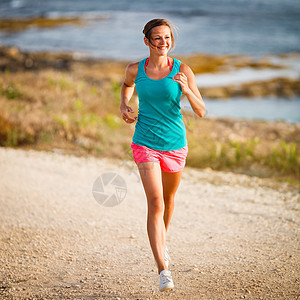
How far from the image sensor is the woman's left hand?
3.07m

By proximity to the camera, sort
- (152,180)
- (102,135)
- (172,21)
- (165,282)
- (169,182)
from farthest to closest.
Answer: (172,21) < (102,135) < (169,182) < (152,180) < (165,282)

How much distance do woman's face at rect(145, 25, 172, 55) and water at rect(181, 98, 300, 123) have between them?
1087cm

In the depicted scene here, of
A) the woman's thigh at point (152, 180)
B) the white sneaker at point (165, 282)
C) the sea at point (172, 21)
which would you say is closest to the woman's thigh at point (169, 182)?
the woman's thigh at point (152, 180)

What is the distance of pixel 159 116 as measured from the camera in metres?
3.21

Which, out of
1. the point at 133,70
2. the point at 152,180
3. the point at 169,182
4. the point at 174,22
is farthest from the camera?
the point at 174,22

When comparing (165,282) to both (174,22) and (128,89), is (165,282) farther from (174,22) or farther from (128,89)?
(174,22)

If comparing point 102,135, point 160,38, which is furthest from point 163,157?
point 102,135

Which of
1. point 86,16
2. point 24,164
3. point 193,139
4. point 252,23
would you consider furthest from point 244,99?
point 86,16

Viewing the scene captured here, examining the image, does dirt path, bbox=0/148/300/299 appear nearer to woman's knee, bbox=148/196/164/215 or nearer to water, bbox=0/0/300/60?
woman's knee, bbox=148/196/164/215

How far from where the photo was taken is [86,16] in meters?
53.4

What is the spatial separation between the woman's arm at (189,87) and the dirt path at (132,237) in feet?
4.89

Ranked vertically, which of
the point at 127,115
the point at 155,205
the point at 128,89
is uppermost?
the point at 128,89

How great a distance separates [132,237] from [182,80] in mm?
2310

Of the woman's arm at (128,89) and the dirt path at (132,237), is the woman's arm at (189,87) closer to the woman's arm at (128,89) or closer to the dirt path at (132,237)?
the woman's arm at (128,89)
